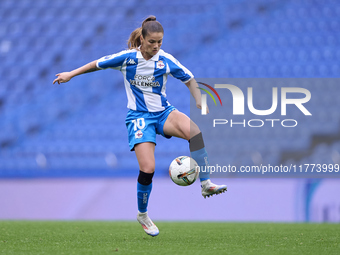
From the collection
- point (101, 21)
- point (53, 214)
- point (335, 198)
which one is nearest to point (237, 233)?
point (335, 198)

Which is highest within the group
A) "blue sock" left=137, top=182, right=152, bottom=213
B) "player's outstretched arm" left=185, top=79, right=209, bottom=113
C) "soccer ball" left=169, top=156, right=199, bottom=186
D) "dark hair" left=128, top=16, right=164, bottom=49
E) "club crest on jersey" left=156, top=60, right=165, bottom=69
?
"dark hair" left=128, top=16, right=164, bottom=49

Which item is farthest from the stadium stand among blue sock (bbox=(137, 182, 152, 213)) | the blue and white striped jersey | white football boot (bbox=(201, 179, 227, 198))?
white football boot (bbox=(201, 179, 227, 198))

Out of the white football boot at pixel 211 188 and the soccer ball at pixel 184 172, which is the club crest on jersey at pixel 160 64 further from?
the white football boot at pixel 211 188

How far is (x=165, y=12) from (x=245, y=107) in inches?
140

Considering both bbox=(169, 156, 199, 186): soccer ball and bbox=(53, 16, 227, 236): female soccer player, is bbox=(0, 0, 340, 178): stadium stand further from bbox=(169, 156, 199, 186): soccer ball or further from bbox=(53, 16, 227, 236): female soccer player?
bbox=(169, 156, 199, 186): soccer ball

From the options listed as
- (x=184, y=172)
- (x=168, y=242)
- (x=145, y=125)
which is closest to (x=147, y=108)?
(x=145, y=125)

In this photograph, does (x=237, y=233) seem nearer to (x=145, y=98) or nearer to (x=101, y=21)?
(x=145, y=98)

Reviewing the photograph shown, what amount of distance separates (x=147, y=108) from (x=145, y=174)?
1.99 feet

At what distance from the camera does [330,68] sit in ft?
37.4

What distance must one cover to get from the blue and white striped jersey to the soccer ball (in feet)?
1.85

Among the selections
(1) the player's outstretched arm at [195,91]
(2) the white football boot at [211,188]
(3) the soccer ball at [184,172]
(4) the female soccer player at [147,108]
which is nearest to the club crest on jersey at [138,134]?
(4) the female soccer player at [147,108]

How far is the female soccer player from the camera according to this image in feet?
15.4

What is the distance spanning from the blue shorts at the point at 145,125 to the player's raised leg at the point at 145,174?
0.06 meters

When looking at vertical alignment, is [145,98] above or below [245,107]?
below
